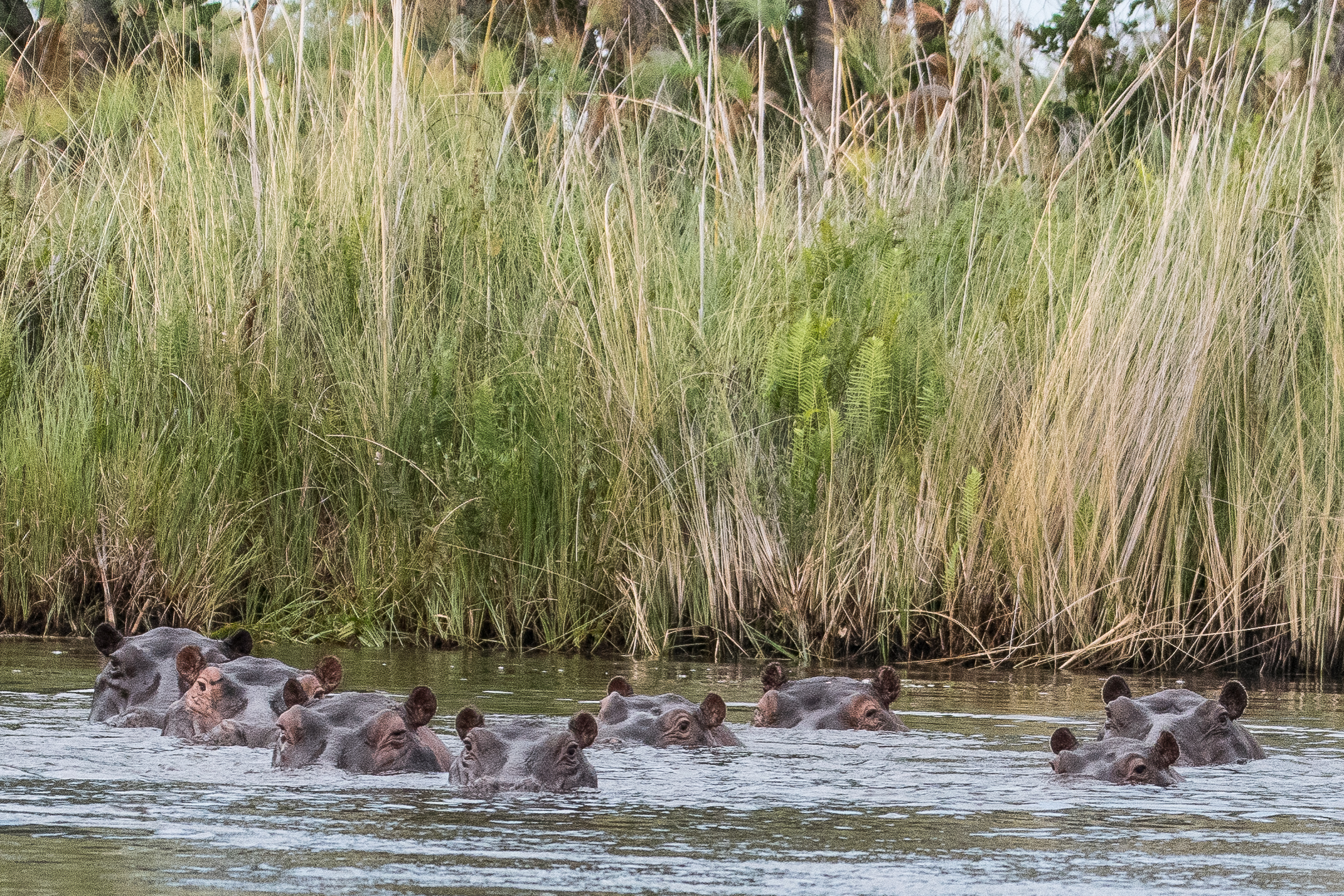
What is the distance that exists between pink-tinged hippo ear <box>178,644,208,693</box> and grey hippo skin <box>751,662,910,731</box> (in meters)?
1.62

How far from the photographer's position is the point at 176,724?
5.21 meters

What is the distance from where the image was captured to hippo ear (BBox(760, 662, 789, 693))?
5695 mm

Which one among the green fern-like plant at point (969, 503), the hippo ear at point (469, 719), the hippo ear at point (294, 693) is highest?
the green fern-like plant at point (969, 503)

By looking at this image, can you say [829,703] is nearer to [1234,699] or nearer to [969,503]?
[1234,699]

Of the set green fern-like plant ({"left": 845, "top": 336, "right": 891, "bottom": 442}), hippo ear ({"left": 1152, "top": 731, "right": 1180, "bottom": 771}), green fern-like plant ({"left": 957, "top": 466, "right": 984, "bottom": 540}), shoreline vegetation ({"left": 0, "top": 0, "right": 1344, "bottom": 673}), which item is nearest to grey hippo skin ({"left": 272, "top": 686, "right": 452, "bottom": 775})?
hippo ear ({"left": 1152, "top": 731, "right": 1180, "bottom": 771})

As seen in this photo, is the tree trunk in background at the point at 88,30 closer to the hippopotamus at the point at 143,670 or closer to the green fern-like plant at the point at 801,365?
the green fern-like plant at the point at 801,365

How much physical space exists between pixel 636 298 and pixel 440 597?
4.64 ft

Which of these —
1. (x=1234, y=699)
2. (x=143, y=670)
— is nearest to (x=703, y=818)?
(x=1234, y=699)

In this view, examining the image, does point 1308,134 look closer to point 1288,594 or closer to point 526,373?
point 1288,594

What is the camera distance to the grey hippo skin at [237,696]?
504cm

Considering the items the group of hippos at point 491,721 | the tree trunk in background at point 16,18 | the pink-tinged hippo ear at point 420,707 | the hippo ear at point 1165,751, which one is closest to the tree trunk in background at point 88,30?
the tree trunk in background at point 16,18

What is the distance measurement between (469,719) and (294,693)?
0.55 meters

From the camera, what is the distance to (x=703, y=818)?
4.04 meters

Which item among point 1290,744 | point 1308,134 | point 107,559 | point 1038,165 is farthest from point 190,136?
point 1290,744
